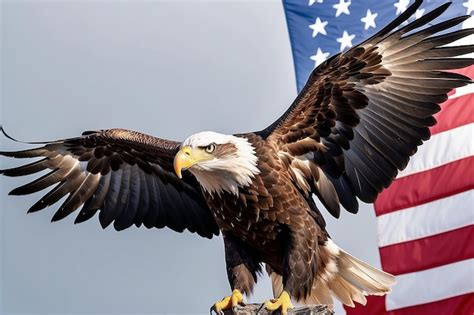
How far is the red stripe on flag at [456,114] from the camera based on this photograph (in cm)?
1012

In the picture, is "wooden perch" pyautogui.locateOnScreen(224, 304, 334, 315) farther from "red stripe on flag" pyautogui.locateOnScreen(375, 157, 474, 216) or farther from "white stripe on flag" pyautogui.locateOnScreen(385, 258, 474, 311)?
"red stripe on flag" pyautogui.locateOnScreen(375, 157, 474, 216)

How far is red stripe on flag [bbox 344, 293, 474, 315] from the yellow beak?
2.60 metres

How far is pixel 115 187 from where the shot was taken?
9.46 metres

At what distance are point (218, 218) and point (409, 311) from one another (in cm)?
242

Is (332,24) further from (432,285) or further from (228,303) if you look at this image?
(228,303)

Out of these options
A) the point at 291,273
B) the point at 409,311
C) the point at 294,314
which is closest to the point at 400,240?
the point at 409,311

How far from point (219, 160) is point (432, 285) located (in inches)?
105

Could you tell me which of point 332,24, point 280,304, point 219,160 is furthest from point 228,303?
point 332,24

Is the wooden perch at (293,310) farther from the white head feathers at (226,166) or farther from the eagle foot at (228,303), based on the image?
the white head feathers at (226,166)

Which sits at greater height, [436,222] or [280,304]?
[436,222]

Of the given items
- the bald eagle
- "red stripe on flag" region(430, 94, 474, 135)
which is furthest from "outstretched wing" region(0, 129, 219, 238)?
"red stripe on flag" region(430, 94, 474, 135)

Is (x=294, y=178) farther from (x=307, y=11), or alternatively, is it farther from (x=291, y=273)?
(x=307, y=11)

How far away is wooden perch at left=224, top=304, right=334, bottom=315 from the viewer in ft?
23.3

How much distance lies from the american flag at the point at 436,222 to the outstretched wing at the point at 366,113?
1.62m
